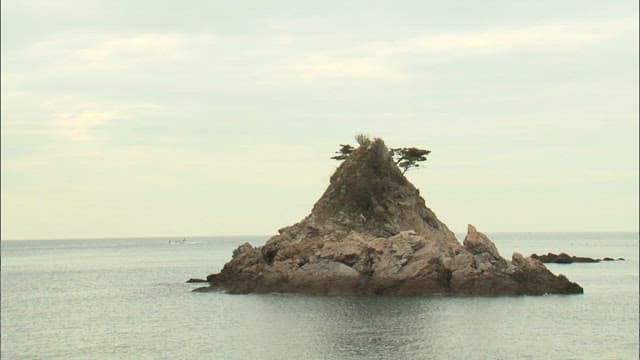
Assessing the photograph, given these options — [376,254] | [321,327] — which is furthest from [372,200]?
[321,327]

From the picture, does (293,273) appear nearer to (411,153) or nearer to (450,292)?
(450,292)

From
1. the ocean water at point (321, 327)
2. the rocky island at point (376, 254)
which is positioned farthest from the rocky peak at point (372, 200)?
the ocean water at point (321, 327)

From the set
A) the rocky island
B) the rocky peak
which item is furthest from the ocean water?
the rocky peak

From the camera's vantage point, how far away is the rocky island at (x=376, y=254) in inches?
3287

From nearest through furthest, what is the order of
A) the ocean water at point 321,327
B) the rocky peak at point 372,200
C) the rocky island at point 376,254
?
the ocean water at point 321,327
the rocky island at point 376,254
the rocky peak at point 372,200

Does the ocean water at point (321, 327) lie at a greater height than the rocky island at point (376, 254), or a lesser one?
lesser

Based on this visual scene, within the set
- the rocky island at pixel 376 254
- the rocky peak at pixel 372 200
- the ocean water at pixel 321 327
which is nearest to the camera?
the ocean water at pixel 321 327

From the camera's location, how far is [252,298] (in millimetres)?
84625

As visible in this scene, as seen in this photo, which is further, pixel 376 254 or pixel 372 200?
pixel 372 200

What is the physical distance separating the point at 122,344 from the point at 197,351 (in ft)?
24.0

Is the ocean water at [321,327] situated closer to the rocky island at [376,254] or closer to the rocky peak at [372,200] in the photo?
the rocky island at [376,254]

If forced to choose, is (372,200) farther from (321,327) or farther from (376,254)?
(321,327)

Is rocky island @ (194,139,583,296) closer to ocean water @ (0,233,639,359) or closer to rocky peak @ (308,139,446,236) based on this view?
rocky peak @ (308,139,446,236)

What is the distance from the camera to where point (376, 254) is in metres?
85.2
